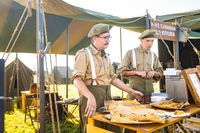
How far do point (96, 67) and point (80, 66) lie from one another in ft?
0.53

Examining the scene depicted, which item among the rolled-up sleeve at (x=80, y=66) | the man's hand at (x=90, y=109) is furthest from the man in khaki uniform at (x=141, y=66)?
the man's hand at (x=90, y=109)

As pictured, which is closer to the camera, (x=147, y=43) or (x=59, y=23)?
(x=147, y=43)

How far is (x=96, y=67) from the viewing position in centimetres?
185

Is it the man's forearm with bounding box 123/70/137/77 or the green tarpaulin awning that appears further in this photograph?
→ the green tarpaulin awning

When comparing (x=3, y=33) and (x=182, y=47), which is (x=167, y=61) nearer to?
(x=182, y=47)

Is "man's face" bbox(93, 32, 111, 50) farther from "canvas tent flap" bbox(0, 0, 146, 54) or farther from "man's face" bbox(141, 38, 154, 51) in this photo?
"canvas tent flap" bbox(0, 0, 146, 54)

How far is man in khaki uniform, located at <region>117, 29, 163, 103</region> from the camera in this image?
2602 mm

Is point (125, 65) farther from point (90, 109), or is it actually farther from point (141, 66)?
point (90, 109)

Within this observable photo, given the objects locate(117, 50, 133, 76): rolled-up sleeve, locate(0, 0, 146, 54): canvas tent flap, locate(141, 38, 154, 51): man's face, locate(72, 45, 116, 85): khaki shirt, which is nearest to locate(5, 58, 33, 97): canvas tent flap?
locate(0, 0, 146, 54): canvas tent flap

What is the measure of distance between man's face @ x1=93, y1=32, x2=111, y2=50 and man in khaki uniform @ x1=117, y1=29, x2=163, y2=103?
2.66 ft

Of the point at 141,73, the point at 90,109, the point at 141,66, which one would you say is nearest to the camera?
the point at 90,109

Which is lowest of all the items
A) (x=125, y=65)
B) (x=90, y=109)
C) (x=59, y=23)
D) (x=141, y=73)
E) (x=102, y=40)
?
(x=90, y=109)

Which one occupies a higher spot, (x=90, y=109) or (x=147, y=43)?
(x=147, y=43)

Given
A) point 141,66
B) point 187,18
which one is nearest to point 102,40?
point 141,66
